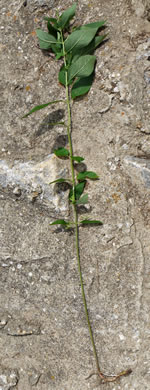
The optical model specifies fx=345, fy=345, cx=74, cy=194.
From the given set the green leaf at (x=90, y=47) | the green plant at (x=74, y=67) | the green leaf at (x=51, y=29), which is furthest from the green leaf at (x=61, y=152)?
the green leaf at (x=51, y=29)

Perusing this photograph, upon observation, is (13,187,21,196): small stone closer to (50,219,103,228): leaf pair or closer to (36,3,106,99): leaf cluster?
(50,219,103,228): leaf pair

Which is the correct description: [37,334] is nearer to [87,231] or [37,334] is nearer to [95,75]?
[87,231]

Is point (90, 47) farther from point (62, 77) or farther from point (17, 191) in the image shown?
point (17, 191)

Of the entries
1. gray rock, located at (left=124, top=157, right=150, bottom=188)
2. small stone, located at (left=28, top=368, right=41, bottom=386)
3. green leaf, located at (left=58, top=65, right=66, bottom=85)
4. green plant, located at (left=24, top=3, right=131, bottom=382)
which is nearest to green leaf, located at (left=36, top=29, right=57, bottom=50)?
green plant, located at (left=24, top=3, right=131, bottom=382)

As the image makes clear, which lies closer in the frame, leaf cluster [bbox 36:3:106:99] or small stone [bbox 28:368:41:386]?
leaf cluster [bbox 36:3:106:99]

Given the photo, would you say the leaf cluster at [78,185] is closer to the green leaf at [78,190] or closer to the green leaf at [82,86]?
the green leaf at [78,190]
